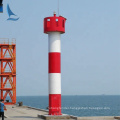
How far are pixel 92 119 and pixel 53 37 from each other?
7221mm

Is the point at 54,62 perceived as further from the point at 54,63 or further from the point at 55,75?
the point at 55,75

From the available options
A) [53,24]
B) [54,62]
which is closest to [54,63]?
[54,62]

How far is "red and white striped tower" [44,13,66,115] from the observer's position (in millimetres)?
26594

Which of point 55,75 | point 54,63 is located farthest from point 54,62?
point 55,75

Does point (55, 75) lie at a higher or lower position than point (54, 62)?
lower

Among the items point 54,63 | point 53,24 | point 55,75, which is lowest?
point 55,75

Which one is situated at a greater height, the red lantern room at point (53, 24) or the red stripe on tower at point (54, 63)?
the red lantern room at point (53, 24)

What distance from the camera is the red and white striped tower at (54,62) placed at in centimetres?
2659

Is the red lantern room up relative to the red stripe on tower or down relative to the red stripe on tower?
up

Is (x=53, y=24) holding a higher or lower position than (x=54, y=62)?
higher

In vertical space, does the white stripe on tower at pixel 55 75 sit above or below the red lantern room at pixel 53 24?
below

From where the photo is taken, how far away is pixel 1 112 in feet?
79.4

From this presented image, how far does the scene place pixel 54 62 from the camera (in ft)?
87.4

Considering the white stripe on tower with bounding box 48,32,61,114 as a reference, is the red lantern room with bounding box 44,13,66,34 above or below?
above
